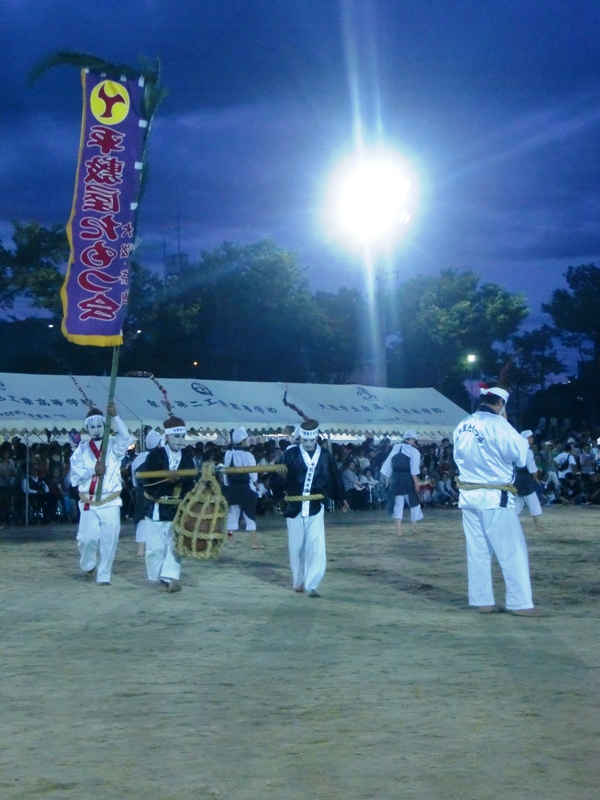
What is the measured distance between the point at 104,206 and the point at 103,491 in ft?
11.1

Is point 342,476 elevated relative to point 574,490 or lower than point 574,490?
elevated

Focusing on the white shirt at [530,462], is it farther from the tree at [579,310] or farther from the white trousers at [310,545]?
the tree at [579,310]

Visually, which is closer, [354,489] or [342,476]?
[342,476]

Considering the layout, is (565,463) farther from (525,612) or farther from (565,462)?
(525,612)

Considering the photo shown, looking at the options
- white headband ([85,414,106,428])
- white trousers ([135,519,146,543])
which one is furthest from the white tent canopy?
white headband ([85,414,106,428])

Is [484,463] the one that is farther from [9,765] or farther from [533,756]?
[9,765]

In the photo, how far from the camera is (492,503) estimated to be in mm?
9445

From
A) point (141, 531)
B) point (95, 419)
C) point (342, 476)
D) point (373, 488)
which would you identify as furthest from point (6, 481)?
point (95, 419)

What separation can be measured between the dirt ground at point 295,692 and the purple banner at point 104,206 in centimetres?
326

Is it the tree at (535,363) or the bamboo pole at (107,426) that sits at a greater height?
the tree at (535,363)

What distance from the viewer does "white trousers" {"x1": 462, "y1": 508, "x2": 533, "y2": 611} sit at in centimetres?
935

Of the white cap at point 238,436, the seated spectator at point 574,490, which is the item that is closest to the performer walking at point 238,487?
the white cap at point 238,436

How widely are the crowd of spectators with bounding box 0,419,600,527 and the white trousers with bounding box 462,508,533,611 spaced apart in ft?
36.2

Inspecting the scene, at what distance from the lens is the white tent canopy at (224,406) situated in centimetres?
2125
